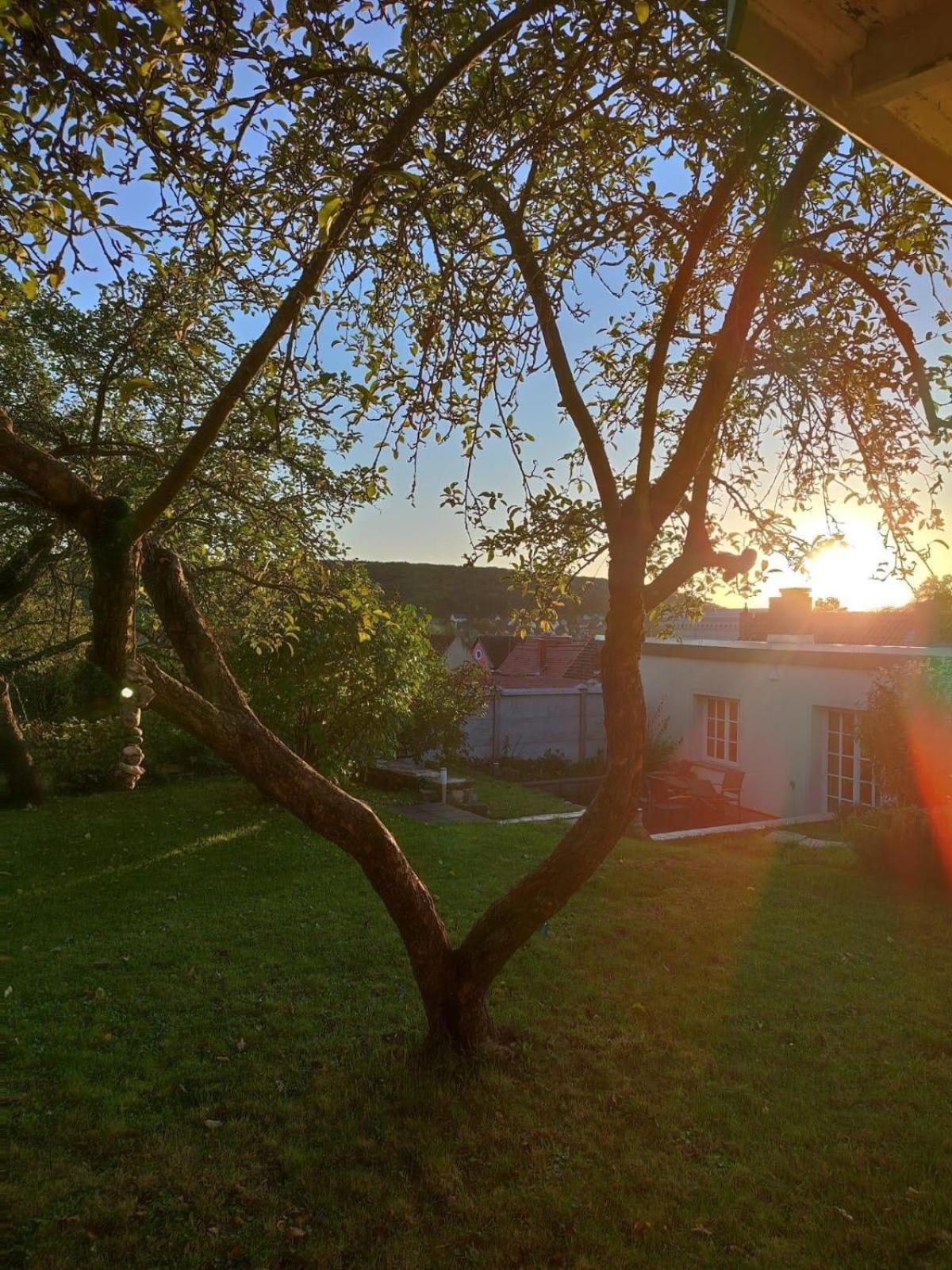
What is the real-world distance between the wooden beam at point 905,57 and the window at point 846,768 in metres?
13.4

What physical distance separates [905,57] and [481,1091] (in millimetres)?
4686

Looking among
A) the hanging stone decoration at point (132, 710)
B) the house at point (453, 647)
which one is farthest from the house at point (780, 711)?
the house at point (453, 647)

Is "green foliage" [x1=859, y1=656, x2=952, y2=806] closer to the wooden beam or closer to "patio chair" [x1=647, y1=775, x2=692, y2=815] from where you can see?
"patio chair" [x1=647, y1=775, x2=692, y2=815]

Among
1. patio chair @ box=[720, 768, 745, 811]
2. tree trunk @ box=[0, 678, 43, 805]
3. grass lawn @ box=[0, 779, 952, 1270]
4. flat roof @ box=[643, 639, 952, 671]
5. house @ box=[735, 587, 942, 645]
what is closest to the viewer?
grass lawn @ box=[0, 779, 952, 1270]

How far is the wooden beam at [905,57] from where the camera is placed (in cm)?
132

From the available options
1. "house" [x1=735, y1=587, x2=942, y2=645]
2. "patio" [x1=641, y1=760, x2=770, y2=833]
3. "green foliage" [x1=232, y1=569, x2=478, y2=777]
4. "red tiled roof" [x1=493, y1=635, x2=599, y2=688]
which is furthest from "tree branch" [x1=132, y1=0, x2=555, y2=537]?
"red tiled roof" [x1=493, y1=635, x2=599, y2=688]

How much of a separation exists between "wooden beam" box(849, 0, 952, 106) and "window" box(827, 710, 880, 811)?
13.4 metres

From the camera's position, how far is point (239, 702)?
434cm

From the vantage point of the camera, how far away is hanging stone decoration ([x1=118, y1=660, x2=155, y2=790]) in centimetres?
349

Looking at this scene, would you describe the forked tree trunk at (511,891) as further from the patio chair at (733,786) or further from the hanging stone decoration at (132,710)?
the patio chair at (733,786)

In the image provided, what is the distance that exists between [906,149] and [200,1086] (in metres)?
5.03

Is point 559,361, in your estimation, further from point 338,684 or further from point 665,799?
point 665,799

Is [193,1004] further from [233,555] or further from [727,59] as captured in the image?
[727,59]

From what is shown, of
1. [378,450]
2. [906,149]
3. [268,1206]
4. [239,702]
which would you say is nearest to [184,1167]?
[268,1206]
